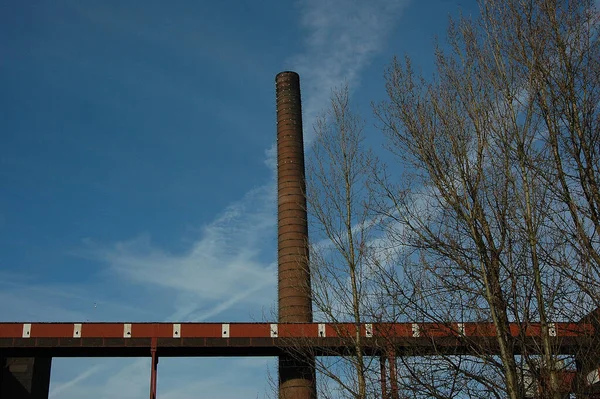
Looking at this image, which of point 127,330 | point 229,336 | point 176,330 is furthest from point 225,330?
point 127,330

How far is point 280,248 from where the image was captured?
29.4 metres

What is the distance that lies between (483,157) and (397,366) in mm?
3196

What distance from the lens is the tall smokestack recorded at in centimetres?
2514

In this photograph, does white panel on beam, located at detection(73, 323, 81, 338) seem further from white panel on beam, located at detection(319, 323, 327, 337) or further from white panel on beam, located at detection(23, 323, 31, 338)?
white panel on beam, located at detection(319, 323, 327, 337)

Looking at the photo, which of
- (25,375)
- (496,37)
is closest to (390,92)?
(496,37)

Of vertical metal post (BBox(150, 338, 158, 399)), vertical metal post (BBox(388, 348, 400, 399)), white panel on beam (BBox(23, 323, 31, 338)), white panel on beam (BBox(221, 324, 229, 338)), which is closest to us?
vertical metal post (BBox(388, 348, 400, 399))

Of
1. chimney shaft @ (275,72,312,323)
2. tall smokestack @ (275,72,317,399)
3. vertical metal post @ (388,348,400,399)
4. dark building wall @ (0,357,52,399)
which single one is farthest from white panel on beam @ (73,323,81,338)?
vertical metal post @ (388,348,400,399)

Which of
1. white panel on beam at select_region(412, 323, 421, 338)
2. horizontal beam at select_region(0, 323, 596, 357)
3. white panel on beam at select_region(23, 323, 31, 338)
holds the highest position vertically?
white panel on beam at select_region(23, 323, 31, 338)

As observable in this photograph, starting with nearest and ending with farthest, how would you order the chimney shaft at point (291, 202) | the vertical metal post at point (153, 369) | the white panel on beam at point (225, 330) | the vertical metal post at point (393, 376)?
the vertical metal post at point (393, 376) < the vertical metal post at point (153, 369) < the white panel on beam at point (225, 330) < the chimney shaft at point (291, 202)

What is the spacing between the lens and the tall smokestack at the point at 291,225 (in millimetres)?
25141

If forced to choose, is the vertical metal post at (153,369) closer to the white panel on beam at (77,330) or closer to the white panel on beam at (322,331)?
the white panel on beam at (77,330)

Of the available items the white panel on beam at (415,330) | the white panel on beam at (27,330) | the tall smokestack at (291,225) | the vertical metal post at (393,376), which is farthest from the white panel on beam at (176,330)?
the white panel on beam at (415,330)

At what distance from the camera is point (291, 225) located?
2925 cm

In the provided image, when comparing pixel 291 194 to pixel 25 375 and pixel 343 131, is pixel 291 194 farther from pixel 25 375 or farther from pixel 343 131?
pixel 343 131
